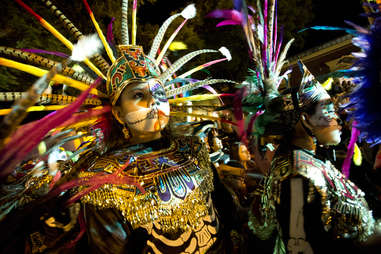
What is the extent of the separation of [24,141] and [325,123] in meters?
2.02

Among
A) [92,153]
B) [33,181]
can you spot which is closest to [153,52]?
[92,153]

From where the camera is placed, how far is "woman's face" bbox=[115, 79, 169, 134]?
5.80ft

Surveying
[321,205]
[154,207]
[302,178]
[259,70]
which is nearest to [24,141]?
[154,207]

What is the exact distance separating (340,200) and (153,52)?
202 cm

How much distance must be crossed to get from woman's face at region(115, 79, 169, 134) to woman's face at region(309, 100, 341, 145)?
1.25 metres

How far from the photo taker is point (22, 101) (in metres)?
0.73

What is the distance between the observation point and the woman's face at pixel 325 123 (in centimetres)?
189

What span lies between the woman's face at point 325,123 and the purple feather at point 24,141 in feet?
5.90

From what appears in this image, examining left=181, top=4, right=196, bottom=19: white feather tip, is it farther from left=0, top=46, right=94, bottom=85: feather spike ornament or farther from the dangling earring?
the dangling earring

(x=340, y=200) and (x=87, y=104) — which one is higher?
(x=87, y=104)

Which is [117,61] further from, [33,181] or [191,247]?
[191,247]

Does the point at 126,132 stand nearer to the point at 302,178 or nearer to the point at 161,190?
the point at 161,190

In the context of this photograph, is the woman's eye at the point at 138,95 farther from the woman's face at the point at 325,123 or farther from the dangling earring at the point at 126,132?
the woman's face at the point at 325,123

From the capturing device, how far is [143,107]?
1766mm
